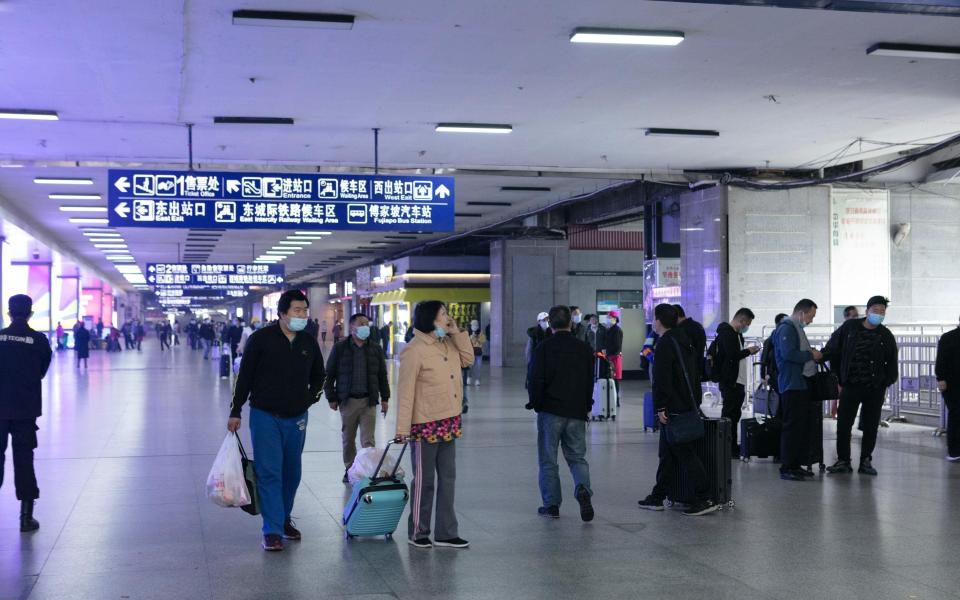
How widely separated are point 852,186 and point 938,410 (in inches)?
233

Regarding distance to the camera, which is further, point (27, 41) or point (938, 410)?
point (938, 410)

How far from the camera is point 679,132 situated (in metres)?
15.9

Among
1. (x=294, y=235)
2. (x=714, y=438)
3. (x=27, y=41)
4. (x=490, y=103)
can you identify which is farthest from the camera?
(x=294, y=235)

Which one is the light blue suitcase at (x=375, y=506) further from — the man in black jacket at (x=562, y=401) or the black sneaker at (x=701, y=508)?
the black sneaker at (x=701, y=508)

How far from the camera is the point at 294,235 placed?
3447 centimetres

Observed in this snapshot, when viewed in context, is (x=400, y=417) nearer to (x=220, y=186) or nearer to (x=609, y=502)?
(x=609, y=502)

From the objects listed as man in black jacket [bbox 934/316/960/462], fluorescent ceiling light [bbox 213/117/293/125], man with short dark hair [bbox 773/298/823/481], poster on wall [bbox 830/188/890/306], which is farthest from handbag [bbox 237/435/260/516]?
poster on wall [bbox 830/188/890/306]

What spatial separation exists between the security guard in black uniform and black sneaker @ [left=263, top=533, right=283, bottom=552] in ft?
6.61

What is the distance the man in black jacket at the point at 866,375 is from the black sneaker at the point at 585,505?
3834 millimetres

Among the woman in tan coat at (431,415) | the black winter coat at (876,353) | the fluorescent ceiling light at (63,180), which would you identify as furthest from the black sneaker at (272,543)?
the fluorescent ceiling light at (63,180)

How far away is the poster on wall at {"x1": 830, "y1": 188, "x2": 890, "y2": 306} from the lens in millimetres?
19844

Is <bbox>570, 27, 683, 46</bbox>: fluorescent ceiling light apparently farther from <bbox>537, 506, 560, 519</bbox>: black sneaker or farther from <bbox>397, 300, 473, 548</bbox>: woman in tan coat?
<bbox>537, 506, 560, 519</bbox>: black sneaker

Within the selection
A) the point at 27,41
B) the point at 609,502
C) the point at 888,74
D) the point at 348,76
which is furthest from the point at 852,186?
the point at 27,41

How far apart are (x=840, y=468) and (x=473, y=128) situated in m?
7.35
